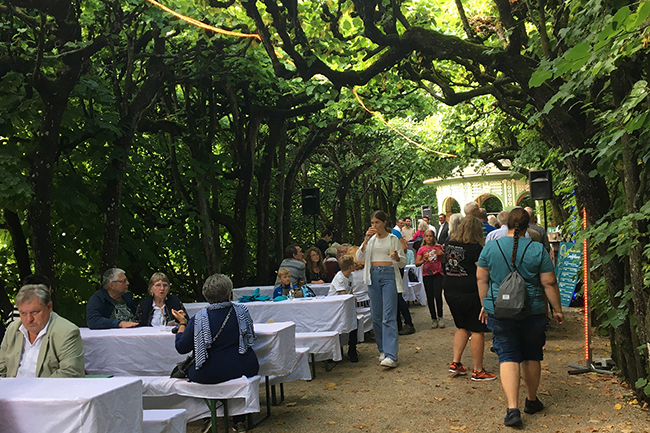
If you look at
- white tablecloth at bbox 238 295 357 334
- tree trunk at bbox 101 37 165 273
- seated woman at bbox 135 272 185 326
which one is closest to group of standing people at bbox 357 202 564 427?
white tablecloth at bbox 238 295 357 334

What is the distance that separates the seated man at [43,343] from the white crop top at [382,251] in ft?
14.9

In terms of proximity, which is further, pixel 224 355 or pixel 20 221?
pixel 20 221

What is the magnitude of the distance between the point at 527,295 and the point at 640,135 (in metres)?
1.61

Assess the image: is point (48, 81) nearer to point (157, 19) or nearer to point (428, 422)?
point (157, 19)

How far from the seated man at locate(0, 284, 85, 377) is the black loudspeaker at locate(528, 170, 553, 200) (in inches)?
379

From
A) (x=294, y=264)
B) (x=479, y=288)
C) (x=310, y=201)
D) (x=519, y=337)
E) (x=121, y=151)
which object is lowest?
(x=519, y=337)

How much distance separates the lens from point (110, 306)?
710 cm

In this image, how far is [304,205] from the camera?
18406mm

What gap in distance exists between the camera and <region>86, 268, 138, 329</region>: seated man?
22.6 feet

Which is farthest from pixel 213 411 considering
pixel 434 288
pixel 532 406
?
pixel 434 288

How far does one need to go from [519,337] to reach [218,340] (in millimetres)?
2561

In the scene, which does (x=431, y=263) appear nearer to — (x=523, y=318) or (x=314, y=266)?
(x=314, y=266)

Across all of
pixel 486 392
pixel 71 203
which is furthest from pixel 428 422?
pixel 71 203

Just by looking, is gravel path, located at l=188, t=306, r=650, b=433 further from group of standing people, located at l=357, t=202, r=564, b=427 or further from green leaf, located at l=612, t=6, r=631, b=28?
green leaf, located at l=612, t=6, r=631, b=28
